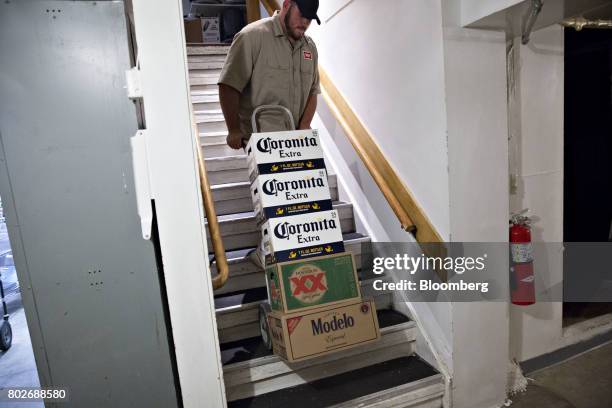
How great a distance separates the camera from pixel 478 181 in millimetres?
2191

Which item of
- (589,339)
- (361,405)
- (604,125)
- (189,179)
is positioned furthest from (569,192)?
(189,179)

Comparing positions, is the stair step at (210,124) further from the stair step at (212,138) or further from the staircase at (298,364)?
the staircase at (298,364)

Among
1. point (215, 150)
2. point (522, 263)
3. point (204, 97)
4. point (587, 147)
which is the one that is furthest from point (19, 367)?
point (587, 147)

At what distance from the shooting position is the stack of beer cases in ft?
6.61

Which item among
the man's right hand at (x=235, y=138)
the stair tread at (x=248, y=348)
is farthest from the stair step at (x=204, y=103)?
the stair tread at (x=248, y=348)

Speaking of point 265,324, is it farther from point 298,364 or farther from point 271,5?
point 271,5

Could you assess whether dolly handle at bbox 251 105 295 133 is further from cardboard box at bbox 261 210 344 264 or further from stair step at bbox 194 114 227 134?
stair step at bbox 194 114 227 134

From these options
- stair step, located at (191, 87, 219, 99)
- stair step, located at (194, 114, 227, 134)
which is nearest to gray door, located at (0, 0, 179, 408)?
stair step, located at (194, 114, 227, 134)

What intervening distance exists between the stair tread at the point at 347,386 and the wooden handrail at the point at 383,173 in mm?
788

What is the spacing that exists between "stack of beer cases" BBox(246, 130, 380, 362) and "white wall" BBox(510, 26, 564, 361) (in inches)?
48.6

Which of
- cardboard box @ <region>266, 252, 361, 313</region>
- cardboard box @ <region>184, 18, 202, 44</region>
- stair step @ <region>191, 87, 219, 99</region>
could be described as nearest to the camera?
cardboard box @ <region>266, 252, 361, 313</region>

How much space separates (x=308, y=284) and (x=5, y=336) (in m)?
3.19

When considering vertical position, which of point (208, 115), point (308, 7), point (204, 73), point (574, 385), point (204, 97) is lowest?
point (574, 385)

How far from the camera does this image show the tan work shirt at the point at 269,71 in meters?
2.39
